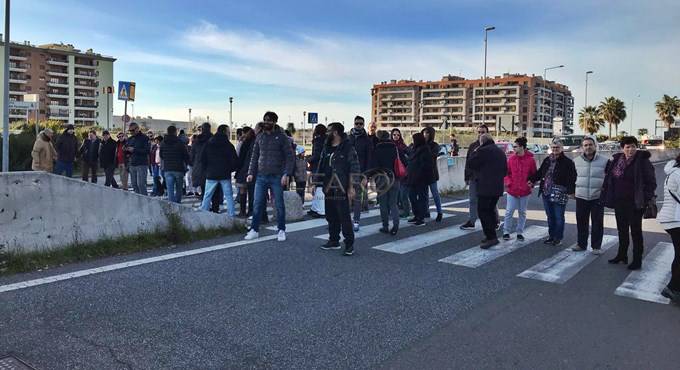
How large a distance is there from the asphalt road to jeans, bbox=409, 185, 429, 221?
9.78 ft

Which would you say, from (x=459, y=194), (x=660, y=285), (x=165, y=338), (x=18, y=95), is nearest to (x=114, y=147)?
(x=459, y=194)

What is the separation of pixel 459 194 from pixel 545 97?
147 meters

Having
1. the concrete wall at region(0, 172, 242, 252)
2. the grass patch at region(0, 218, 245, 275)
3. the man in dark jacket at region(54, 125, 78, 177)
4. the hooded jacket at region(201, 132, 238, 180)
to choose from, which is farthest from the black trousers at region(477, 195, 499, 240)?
the man in dark jacket at region(54, 125, 78, 177)

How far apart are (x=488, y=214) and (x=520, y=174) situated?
116 centimetres

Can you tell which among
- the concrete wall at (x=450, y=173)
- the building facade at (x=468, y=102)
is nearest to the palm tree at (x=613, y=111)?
the building facade at (x=468, y=102)

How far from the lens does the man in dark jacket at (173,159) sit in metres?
10.5

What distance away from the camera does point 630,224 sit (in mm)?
6715

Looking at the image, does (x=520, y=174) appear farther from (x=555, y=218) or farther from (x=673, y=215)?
(x=673, y=215)

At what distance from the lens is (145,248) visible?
701 cm

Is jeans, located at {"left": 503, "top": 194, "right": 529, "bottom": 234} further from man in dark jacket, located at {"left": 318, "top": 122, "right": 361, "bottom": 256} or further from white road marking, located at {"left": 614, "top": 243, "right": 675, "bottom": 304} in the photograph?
man in dark jacket, located at {"left": 318, "top": 122, "right": 361, "bottom": 256}

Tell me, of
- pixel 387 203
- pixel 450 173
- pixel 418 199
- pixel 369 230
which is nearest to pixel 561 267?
pixel 387 203

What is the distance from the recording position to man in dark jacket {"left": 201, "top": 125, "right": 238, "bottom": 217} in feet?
30.1

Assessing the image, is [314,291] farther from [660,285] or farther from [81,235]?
[660,285]

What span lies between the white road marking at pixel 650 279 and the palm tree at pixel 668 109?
10430 centimetres
